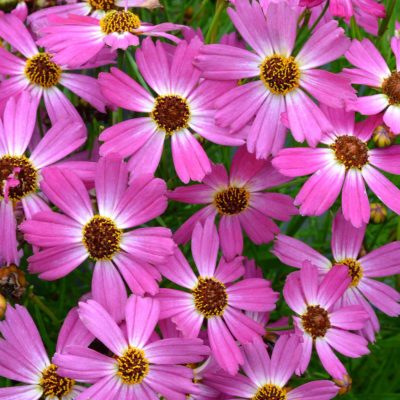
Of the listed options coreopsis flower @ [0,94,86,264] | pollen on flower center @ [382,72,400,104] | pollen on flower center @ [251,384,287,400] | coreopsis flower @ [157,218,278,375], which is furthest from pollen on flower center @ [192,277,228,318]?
pollen on flower center @ [382,72,400,104]

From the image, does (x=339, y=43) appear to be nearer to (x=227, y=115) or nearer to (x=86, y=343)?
(x=227, y=115)

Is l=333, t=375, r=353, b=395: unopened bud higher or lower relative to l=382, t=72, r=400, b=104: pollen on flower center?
lower

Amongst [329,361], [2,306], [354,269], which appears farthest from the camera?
[354,269]

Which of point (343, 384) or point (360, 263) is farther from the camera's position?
point (360, 263)

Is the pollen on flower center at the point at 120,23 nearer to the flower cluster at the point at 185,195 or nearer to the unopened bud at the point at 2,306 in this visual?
the flower cluster at the point at 185,195

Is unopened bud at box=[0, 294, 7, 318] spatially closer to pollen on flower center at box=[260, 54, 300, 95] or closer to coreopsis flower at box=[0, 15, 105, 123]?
coreopsis flower at box=[0, 15, 105, 123]

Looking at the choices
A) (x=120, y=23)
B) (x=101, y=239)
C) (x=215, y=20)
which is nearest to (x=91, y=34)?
(x=120, y=23)

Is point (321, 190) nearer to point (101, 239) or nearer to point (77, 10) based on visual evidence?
point (101, 239)

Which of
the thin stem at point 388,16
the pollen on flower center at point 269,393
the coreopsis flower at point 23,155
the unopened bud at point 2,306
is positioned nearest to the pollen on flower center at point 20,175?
the coreopsis flower at point 23,155
